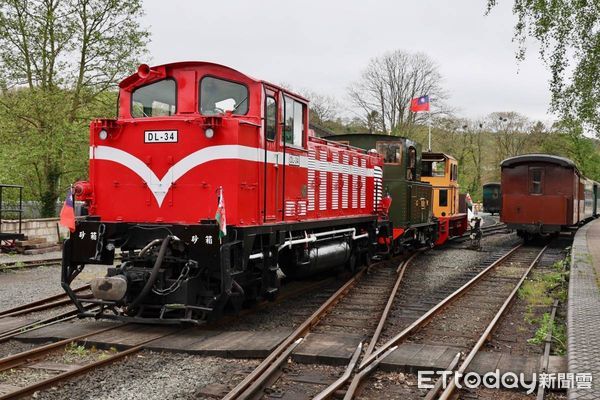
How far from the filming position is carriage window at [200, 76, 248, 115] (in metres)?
8.01

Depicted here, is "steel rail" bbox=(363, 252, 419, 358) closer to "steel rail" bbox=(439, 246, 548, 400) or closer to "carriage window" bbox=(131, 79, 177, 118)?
"steel rail" bbox=(439, 246, 548, 400)

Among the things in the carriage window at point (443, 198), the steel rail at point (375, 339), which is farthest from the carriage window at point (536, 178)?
the steel rail at point (375, 339)

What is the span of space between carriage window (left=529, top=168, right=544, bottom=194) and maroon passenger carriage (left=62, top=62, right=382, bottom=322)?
15248mm

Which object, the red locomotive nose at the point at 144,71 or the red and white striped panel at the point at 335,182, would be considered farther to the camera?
the red and white striped panel at the point at 335,182

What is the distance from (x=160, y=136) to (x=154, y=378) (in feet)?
11.4

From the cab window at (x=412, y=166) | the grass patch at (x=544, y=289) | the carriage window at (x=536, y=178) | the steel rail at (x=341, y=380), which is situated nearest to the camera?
the steel rail at (x=341, y=380)

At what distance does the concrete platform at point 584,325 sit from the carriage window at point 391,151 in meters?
5.37

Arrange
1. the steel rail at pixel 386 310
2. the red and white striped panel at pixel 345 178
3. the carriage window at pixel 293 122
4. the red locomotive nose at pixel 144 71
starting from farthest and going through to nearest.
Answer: the red and white striped panel at pixel 345 178 < the carriage window at pixel 293 122 < the red locomotive nose at pixel 144 71 < the steel rail at pixel 386 310

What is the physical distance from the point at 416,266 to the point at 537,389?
996 centimetres

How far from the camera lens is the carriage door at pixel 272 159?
819 centimetres

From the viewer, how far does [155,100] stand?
828 cm

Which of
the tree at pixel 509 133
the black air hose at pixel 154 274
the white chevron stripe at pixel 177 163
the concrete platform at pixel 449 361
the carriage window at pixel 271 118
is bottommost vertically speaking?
the concrete platform at pixel 449 361

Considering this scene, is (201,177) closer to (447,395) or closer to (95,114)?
(447,395)

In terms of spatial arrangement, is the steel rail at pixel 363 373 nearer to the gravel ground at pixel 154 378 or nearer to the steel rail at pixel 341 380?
the steel rail at pixel 341 380
